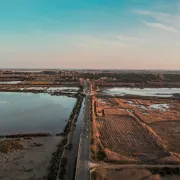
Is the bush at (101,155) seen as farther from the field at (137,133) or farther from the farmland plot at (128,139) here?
the farmland plot at (128,139)

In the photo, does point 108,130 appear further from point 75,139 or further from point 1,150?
point 1,150

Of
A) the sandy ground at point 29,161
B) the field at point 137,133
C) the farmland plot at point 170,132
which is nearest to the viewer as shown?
the sandy ground at point 29,161

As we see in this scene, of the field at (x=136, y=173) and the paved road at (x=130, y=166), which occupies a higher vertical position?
the paved road at (x=130, y=166)

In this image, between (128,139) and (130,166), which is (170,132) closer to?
(128,139)

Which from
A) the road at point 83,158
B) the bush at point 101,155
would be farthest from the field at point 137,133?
the road at point 83,158

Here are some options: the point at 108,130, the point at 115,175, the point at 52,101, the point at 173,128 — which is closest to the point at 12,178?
the point at 115,175

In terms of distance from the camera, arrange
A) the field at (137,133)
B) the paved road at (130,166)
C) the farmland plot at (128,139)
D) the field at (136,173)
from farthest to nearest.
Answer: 1. the farmland plot at (128,139)
2. the field at (137,133)
3. the paved road at (130,166)
4. the field at (136,173)
